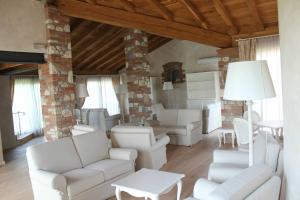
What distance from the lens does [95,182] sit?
3.34 m

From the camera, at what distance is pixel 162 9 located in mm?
5191

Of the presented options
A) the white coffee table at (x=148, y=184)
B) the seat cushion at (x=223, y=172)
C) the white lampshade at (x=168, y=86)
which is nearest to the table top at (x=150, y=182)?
the white coffee table at (x=148, y=184)

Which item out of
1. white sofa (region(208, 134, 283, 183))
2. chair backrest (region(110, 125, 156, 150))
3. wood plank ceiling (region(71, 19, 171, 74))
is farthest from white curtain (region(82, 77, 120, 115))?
white sofa (region(208, 134, 283, 183))

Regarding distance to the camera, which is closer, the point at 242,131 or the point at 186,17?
the point at 242,131

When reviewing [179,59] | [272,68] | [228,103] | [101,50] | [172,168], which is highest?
[101,50]

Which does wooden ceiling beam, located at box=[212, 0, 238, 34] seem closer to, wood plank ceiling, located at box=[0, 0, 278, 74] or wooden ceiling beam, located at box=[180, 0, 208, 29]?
wood plank ceiling, located at box=[0, 0, 278, 74]

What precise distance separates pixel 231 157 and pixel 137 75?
13.9 feet

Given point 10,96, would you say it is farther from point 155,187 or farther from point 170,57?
point 155,187

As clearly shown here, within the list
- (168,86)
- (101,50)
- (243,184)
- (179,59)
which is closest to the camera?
(243,184)

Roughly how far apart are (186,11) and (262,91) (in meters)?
3.66

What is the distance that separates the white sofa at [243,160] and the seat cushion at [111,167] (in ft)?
4.32

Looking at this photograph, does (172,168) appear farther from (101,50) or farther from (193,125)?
(101,50)

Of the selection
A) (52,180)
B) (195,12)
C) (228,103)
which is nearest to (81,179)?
(52,180)

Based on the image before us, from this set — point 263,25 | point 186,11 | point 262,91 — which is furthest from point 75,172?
point 263,25
